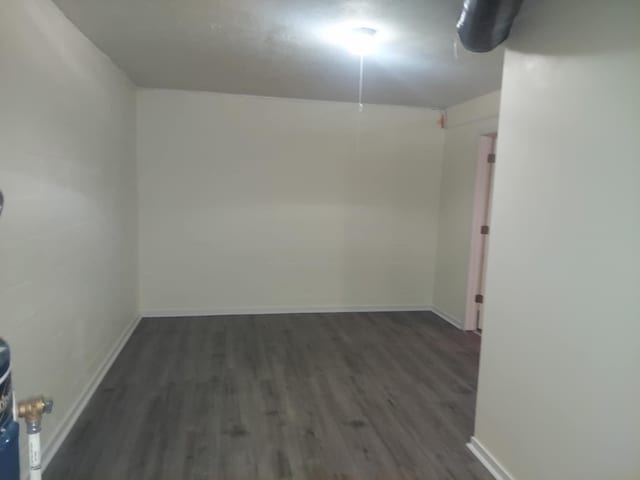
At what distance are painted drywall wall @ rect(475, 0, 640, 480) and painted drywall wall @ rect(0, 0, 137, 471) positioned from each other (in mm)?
2325

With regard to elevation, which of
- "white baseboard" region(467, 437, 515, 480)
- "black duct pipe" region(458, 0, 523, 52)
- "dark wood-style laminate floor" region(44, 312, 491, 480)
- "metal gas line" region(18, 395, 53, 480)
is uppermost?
"black duct pipe" region(458, 0, 523, 52)

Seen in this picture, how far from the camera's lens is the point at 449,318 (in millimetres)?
4816

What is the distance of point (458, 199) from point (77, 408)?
3.95 meters

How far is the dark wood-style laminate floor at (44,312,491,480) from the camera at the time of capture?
7.36 ft

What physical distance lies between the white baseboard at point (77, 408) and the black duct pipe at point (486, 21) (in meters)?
2.93

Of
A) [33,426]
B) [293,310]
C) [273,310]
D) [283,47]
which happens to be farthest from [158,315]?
[33,426]

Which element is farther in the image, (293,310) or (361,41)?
(293,310)

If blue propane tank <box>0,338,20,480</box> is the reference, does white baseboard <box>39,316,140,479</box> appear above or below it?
below

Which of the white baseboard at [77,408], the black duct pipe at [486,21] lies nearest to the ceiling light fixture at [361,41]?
the black duct pipe at [486,21]

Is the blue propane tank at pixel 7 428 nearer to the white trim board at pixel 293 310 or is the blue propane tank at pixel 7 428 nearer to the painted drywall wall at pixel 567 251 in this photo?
the painted drywall wall at pixel 567 251

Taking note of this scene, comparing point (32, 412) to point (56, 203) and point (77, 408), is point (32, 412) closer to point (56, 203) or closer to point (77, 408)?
point (56, 203)

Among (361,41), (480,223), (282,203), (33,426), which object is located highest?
(361,41)

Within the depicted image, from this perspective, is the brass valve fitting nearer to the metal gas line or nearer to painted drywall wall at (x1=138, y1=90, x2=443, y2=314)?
the metal gas line

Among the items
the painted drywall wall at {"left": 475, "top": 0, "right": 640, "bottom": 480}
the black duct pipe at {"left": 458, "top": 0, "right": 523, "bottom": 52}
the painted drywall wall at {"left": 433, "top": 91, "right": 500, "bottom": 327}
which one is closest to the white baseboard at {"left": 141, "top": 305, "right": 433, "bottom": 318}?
the painted drywall wall at {"left": 433, "top": 91, "right": 500, "bottom": 327}
